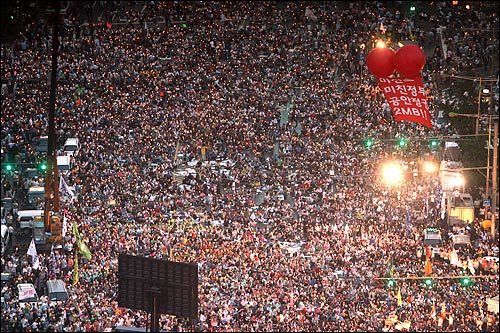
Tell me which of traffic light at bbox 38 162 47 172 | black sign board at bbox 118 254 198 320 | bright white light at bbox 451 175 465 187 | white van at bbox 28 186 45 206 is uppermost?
traffic light at bbox 38 162 47 172

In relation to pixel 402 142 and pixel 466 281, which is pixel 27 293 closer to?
pixel 466 281

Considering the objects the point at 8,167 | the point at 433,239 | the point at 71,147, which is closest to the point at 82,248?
the point at 8,167

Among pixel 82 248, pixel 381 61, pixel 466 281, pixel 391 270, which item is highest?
pixel 381 61

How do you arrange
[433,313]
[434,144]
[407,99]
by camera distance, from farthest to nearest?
[434,144], [407,99], [433,313]

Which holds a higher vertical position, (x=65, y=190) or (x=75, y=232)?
(x=65, y=190)

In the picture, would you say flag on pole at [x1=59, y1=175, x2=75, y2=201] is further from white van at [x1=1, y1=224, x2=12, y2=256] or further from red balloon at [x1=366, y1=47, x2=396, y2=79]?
red balloon at [x1=366, y1=47, x2=396, y2=79]

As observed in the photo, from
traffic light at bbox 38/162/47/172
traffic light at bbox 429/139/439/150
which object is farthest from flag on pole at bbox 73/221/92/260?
traffic light at bbox 429/139/439/150
